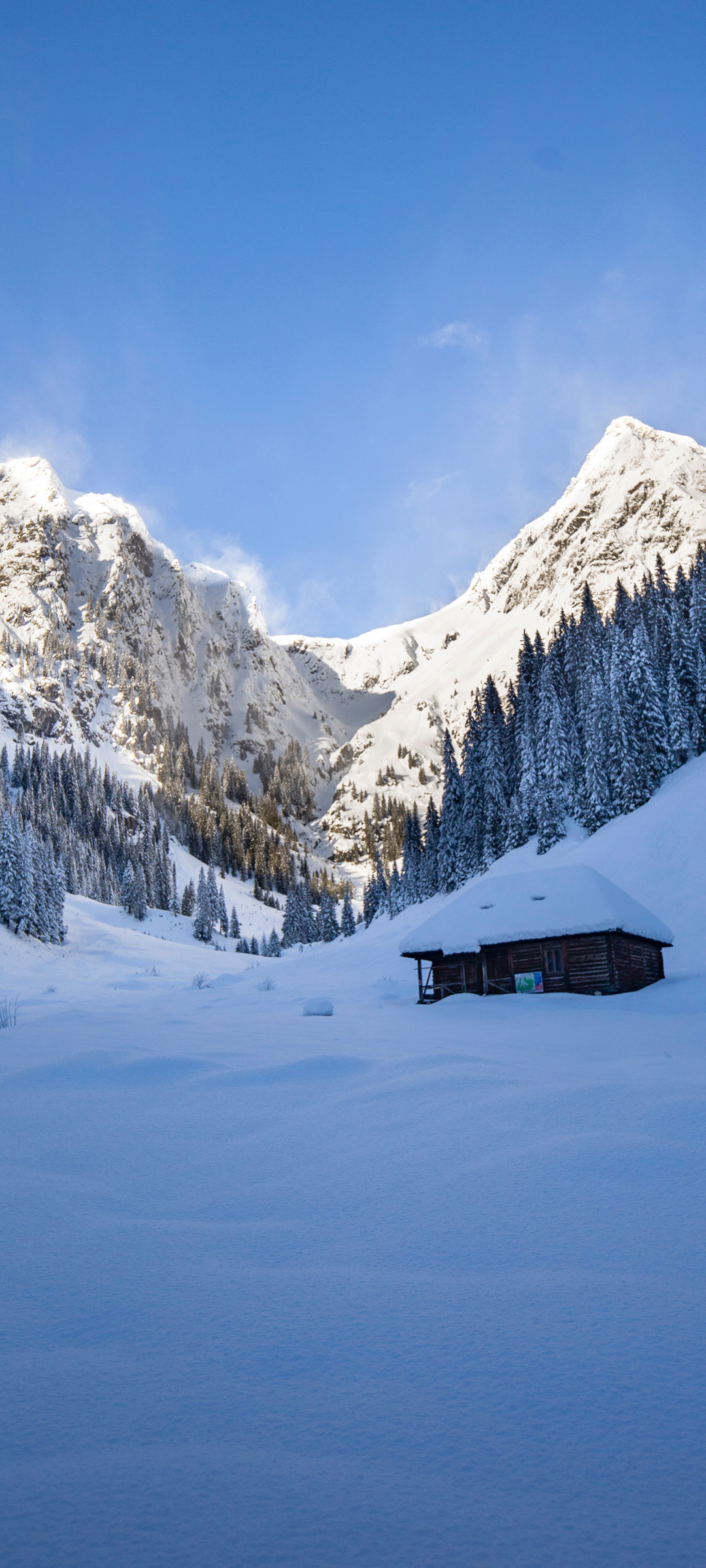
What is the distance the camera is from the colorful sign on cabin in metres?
28.7

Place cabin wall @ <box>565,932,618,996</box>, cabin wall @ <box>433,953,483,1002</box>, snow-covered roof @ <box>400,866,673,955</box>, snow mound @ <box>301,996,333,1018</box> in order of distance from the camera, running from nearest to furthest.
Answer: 1. snow mound @ <box>301,996,333,1018</box>
2. cabin wall @ <box>565,932,618,996</box>
3. snow-covered roof @ <box>400,866,673,955</box>
4. cabin wall @ <box>433,953,483,1002</box>

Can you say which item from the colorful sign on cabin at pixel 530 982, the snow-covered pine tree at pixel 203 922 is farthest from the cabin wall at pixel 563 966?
the snow-covered pine tree at pixel 203 922

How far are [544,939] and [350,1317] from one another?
84.8ft

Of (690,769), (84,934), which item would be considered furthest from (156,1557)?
(84,934)

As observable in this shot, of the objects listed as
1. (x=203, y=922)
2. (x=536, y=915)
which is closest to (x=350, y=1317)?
(x=536, y=915)

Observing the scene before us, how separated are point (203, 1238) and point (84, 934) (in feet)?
215

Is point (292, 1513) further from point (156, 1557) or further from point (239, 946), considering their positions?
point (239, 946)

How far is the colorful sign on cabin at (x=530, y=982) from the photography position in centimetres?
2866

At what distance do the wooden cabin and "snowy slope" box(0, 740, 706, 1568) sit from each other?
58.4 feet

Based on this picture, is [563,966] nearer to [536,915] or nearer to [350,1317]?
[536,915]

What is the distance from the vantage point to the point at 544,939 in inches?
1128

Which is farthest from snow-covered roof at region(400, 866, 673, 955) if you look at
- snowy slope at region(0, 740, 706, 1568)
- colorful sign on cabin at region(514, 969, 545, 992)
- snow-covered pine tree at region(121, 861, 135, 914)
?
snow-covered pine tree at region(121, 861, 135, 914)

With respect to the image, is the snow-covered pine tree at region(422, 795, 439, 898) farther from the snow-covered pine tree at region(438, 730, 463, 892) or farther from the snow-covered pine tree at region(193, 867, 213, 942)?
the snow-covered pine tree at region(193, 867, 213, 942)

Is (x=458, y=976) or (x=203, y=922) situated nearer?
(x=458, y=976)
